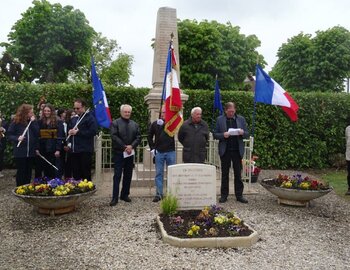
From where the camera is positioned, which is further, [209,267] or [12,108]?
[12,108]

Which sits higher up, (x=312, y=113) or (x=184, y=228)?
(x=312, y=113)

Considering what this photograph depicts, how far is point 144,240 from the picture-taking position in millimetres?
4852

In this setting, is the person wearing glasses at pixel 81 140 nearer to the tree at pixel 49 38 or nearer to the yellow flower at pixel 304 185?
the yellow flower at pixel 304 185

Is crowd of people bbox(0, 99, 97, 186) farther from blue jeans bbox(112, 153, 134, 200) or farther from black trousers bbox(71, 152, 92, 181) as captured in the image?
blue jeans bbox(112, 153, 134, 200)

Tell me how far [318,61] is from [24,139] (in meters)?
20.3

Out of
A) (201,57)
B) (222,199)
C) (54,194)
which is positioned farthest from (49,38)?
(222,199)

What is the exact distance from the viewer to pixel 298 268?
160 inches

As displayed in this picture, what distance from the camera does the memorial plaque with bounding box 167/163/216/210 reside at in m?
5.84

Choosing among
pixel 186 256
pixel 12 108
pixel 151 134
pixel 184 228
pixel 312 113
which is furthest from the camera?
pixel 312 113

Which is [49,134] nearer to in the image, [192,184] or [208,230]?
[192,184]

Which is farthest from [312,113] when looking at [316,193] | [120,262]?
[120,262]

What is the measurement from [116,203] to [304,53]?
66.1 ft

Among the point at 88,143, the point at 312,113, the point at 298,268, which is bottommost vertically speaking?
the point at 298,268

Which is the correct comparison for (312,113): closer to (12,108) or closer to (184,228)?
(184,228)
